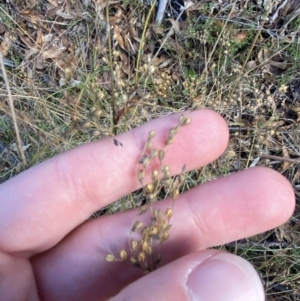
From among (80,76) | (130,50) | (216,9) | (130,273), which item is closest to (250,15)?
(216,9)

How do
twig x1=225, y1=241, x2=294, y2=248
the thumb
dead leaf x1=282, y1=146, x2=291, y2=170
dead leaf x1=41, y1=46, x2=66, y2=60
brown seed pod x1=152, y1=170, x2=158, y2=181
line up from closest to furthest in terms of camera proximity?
the thumb → brown seed pod x1=152, y1=170, x2=158, y2=181 → twig x1=225, y1=241, x2=294, y2=248 → dead leaf x1=282, y1=146, x2=291, y2=170 → dead leaf x1=41, y1=46, x2=66, y2=60

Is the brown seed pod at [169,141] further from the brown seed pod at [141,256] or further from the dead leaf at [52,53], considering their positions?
the dead leaf at [52,53]

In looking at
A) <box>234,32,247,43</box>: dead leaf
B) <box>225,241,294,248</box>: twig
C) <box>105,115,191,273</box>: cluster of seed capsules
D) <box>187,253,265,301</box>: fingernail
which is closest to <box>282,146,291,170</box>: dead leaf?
<box>225,241,294,248</box>: twig

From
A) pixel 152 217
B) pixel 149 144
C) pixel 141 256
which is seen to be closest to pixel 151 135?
pixel 149 144

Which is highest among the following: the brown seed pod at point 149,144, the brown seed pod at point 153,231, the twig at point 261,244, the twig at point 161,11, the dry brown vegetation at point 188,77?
the brown seed pod at point 149,144

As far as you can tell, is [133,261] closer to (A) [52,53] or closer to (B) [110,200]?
(B) [110,200]

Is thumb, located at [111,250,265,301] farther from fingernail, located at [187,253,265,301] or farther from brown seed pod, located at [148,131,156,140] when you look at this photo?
brown seed pod, located at [148,131,156,140]

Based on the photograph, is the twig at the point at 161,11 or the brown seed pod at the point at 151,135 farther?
the twig at the point at 161,11

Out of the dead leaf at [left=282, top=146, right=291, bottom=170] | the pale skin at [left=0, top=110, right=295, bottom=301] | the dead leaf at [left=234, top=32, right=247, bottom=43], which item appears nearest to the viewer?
the pale skin at [left=0, top=110, right=295, bottom=301]

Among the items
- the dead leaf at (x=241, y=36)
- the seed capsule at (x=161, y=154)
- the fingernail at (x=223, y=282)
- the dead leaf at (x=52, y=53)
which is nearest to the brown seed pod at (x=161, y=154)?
the seed capsule at (x=161, y=154)
